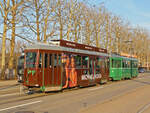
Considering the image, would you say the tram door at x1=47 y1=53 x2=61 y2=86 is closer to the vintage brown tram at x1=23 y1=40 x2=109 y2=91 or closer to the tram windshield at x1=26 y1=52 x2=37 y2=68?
the vintage brown tram at x1=23 y1=40 x2=109 y2=91

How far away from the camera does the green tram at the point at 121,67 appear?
73.3 ft

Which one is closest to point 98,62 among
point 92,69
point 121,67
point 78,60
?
point 92,69

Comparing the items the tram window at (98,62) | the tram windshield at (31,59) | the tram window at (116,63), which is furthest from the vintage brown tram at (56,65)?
the tram window at (116,63)

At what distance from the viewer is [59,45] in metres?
13.6

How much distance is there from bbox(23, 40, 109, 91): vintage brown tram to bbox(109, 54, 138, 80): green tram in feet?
20.6

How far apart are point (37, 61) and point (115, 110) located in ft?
19.7

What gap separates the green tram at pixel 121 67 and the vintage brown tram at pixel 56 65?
6265mm

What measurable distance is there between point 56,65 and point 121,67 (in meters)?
13.5

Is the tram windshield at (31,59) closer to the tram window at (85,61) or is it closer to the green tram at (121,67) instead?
the tram window at (85,61)

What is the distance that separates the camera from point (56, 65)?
1295 cm

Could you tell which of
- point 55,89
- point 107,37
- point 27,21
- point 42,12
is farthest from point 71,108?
point 107,37

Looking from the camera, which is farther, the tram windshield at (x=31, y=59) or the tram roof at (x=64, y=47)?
the tram roof at (x=64, y=47)

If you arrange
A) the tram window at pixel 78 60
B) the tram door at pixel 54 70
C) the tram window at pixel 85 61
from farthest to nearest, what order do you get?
1. the tram window at pixel 85 61
2. the tram window at pixel 78 60
3. the tram door at pixel 54 70

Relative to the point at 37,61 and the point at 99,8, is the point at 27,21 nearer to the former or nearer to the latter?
the point at 37,61
